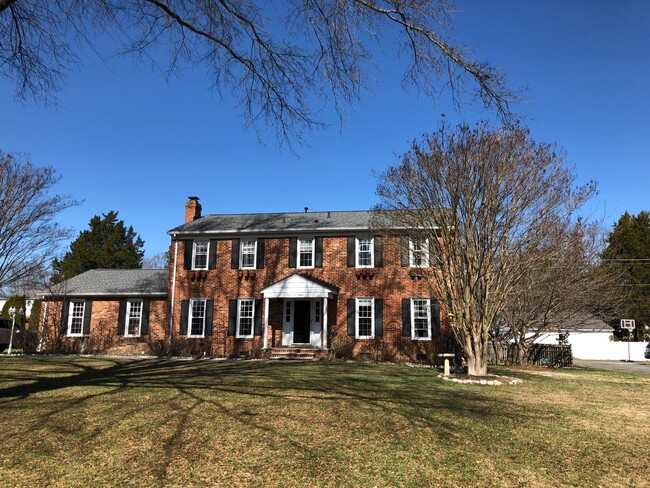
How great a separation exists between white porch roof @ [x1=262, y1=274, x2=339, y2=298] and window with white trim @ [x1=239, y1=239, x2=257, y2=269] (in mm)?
2206

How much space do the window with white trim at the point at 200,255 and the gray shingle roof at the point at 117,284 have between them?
6.98 feet

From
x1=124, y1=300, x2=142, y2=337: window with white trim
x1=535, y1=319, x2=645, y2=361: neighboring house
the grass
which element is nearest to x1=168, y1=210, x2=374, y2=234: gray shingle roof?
x1=124, y1=300, x2=142, y2=337: window with white trim

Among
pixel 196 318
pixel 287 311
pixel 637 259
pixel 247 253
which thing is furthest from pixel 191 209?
pixel 637 259

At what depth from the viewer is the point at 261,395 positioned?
9047 millimetres

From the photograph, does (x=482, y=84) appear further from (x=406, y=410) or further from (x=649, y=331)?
(x=649, y=331)

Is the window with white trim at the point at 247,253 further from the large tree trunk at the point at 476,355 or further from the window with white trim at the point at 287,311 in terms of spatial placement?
the large tree trunk at the point at 476,355

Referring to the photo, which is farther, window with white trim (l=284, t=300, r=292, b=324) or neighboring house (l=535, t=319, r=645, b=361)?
neighboring house (l=535, t=319, r=645, b=361)

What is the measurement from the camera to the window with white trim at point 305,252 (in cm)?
2144

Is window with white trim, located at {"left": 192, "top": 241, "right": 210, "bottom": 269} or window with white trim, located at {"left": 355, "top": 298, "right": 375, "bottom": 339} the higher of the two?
window with white trim, located at {"left": 192, "top": 241, "right": 210, "bottom": 269}

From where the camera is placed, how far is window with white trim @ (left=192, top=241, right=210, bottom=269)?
2241 centimetres

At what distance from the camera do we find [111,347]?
70.5 feet

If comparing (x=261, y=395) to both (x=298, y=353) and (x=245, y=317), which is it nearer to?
(x=298, y=353)

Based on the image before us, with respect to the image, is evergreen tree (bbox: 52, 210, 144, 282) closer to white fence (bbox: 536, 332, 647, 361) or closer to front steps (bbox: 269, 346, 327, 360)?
front steps (bbox: 269, 346, 327, 360)

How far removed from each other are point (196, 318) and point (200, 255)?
3079 millimetres
